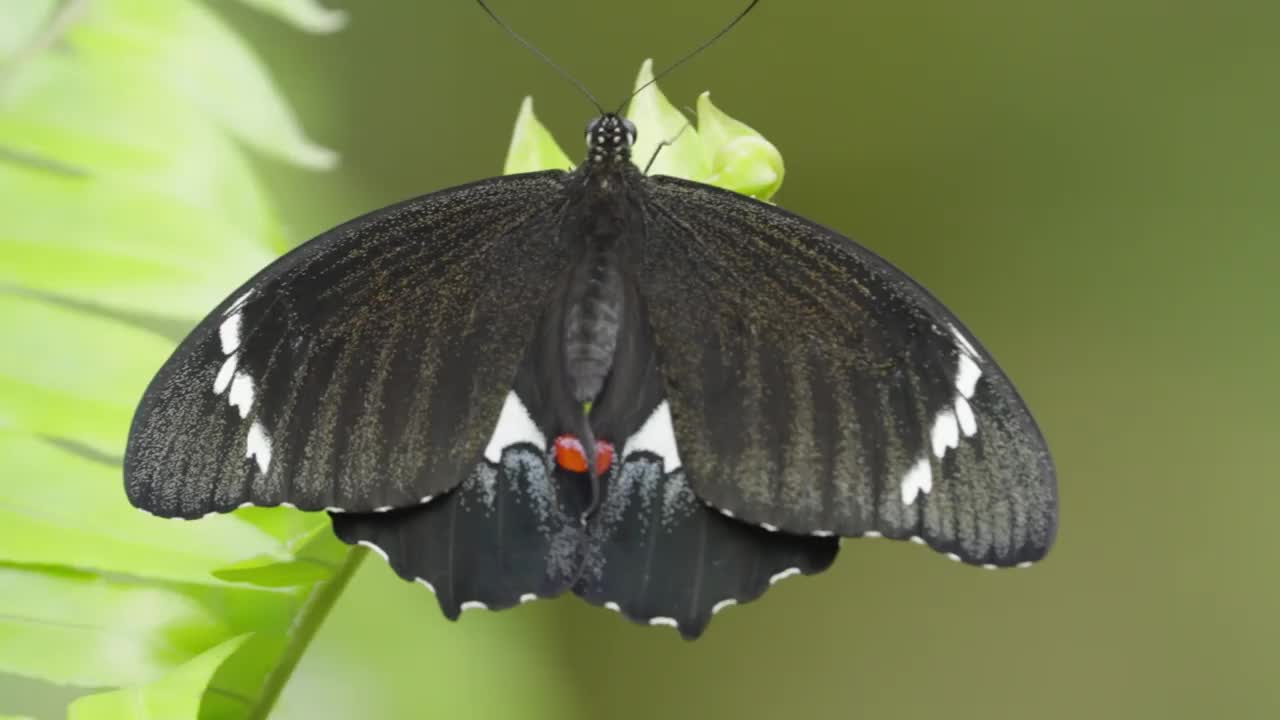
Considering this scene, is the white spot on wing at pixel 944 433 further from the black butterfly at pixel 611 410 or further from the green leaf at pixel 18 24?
the green leaf at pixel 18 24

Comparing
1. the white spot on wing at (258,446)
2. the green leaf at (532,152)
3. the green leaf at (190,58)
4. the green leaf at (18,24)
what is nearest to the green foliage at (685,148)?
the green leaf at (532,152)

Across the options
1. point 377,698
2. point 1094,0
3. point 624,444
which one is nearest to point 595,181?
point 624,444

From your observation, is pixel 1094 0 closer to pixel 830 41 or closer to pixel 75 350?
pixel 830 41

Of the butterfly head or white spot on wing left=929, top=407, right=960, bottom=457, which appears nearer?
white spot on wing left=929, top=407, right=960, bottom=457

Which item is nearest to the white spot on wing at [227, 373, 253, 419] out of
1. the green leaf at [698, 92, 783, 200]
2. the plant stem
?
the plant stem

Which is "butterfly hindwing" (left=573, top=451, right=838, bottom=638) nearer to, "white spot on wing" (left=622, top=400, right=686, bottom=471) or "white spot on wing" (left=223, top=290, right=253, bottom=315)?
"white spot on wing" (left=622, top=400, right=686, bottom=471)

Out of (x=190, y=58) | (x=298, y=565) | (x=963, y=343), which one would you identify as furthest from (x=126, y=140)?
(x=963, y=343)
